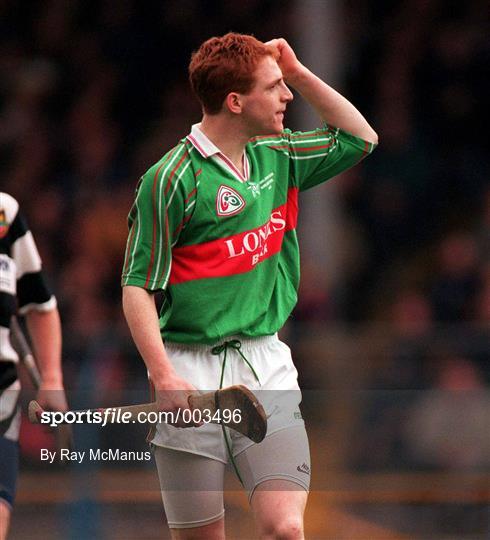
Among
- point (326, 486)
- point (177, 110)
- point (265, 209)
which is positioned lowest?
point (326, 486)

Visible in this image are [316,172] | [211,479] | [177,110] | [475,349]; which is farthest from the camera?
[177,110]

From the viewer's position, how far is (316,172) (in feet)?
15.0

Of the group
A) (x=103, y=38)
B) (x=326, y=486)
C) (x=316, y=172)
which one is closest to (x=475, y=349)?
(x=326, y=486)

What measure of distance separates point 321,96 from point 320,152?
0.57ft

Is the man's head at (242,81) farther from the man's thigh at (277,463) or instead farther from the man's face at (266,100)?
the man's thigh at (277,463)

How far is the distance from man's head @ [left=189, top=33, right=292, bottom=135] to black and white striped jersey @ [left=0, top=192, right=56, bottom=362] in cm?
72

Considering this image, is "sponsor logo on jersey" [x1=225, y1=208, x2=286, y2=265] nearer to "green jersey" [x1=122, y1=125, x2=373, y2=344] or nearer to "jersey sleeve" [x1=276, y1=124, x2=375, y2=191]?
"green jersey" [x1=122, y1=125, x2=373, y2=344]

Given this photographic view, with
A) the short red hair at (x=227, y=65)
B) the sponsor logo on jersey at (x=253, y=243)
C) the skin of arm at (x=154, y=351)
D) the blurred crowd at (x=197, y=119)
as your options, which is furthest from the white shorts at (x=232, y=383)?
the blurred crowd at (x=197, y=119)

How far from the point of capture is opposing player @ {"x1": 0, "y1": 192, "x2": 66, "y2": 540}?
448 centimetres

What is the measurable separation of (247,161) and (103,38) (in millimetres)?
6393

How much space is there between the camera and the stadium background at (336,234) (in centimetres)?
655

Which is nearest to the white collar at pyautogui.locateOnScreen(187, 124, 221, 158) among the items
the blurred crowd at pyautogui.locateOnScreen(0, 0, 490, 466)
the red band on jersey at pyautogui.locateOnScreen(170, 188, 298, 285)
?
the red band on jersey at pyautogui.locateOnScreen(170, 188, 298, 285)

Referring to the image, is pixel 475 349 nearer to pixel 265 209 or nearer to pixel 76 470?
pixel 76 470

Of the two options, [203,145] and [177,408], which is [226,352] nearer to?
[177,408]
